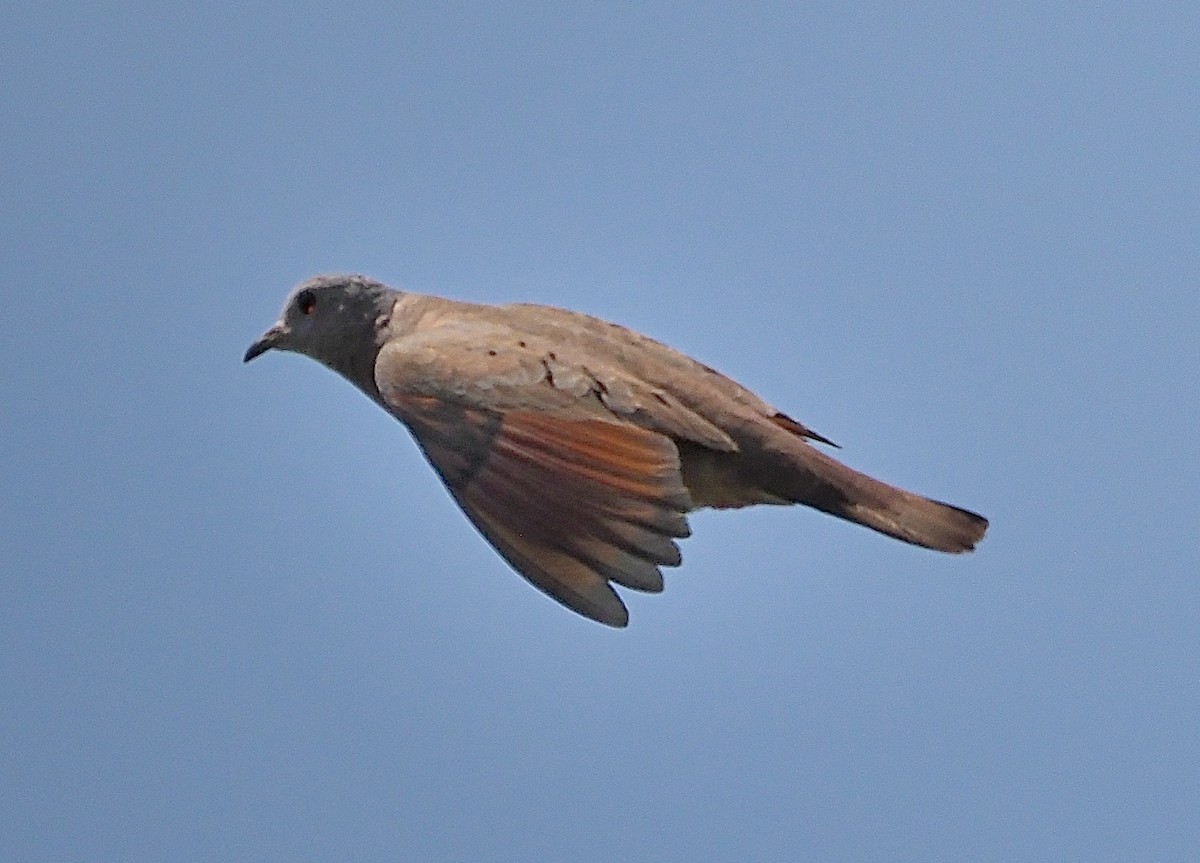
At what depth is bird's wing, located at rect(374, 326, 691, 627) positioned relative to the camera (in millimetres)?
7523

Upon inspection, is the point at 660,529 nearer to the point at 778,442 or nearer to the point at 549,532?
the point at 549,532

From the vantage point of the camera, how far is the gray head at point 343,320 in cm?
1069

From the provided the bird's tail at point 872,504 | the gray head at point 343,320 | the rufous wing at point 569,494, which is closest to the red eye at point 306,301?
the gray head at point 343,320

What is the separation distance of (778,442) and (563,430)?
1407 millimetres

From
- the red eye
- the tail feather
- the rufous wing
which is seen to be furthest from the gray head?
the tail feather

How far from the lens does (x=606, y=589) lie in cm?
741

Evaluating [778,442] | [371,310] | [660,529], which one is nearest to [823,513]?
[778,442]

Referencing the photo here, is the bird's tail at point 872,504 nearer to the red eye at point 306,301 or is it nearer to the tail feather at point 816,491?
the tail feather at point 816,491

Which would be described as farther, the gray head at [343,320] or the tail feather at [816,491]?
the gray head at [343,320]

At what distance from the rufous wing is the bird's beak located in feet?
9.05

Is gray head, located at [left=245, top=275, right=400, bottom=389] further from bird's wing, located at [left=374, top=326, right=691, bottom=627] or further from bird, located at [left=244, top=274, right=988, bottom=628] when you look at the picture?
bird's wing, located at [left=374, top=326, right=691, bottom=627]

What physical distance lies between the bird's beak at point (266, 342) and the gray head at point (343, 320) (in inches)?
5.6

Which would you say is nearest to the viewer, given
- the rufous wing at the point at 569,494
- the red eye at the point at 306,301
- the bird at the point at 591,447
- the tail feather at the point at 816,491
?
the rufous wing at the point at 569,494

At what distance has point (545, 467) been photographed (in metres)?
8.05
